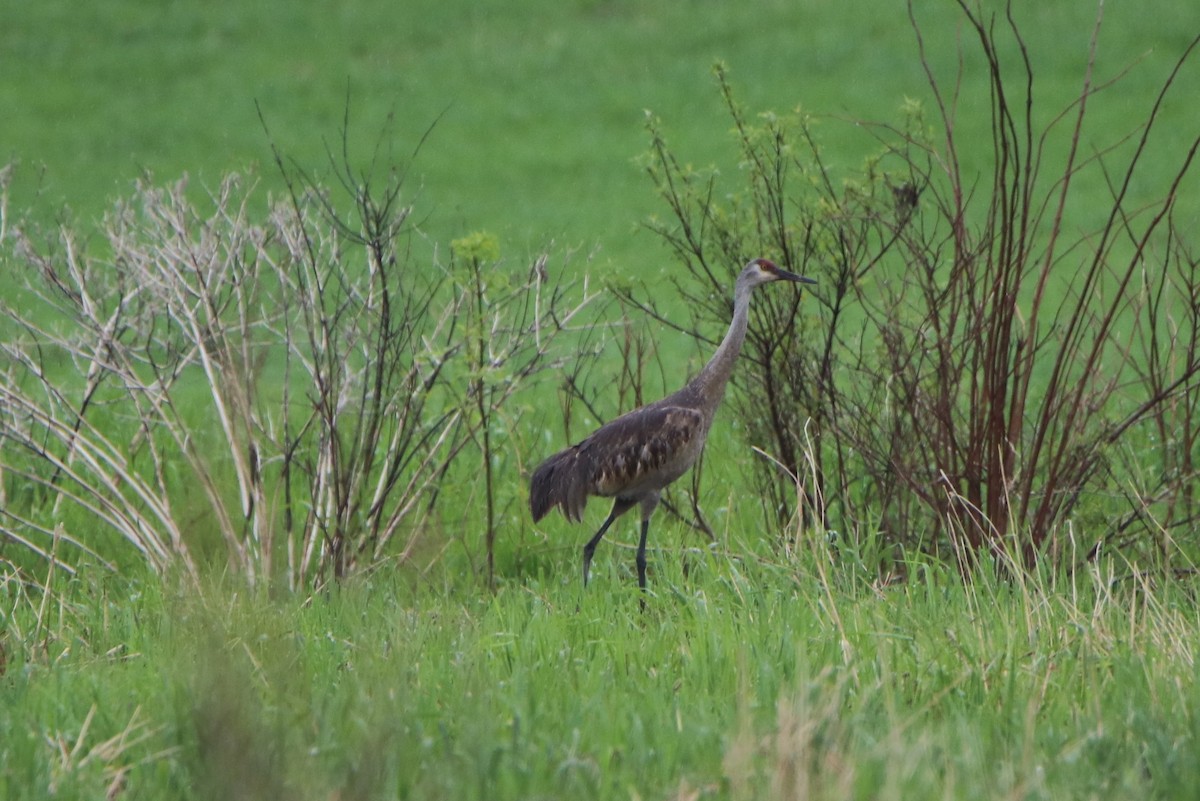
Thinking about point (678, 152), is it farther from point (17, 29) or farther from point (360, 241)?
point (360, 241)

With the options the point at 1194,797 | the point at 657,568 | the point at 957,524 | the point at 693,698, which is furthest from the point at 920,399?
the point at 1194,797

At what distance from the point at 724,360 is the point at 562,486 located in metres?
0.87

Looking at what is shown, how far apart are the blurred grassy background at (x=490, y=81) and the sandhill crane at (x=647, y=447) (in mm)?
10308

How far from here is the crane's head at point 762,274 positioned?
19.7 ft

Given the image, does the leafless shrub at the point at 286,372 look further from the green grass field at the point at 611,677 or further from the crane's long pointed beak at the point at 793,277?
the crane's long pointed beak at the point at 793,277

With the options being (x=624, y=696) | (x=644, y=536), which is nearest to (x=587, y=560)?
(x=644, y=536)

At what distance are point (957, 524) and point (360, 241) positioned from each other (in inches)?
100

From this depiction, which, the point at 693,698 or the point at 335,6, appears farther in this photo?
the point at 335,6

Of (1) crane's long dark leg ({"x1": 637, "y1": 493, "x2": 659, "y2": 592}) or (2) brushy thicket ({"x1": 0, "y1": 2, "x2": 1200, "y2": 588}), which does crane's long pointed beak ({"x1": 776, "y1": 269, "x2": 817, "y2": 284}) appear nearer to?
(2) brushy thicket ({"x1": 0, "y1": 2, "x2": 1200, "y2": 588})

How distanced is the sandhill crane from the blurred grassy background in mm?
10308

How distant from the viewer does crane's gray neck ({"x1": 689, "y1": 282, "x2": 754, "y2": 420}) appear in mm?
6016

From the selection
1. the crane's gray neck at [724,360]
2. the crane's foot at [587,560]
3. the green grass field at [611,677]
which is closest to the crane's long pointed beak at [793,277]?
the crane's gray neck at [724,360]

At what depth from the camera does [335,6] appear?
80.1 ft

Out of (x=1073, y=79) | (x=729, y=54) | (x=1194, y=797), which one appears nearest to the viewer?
(x=1194, y=797)
